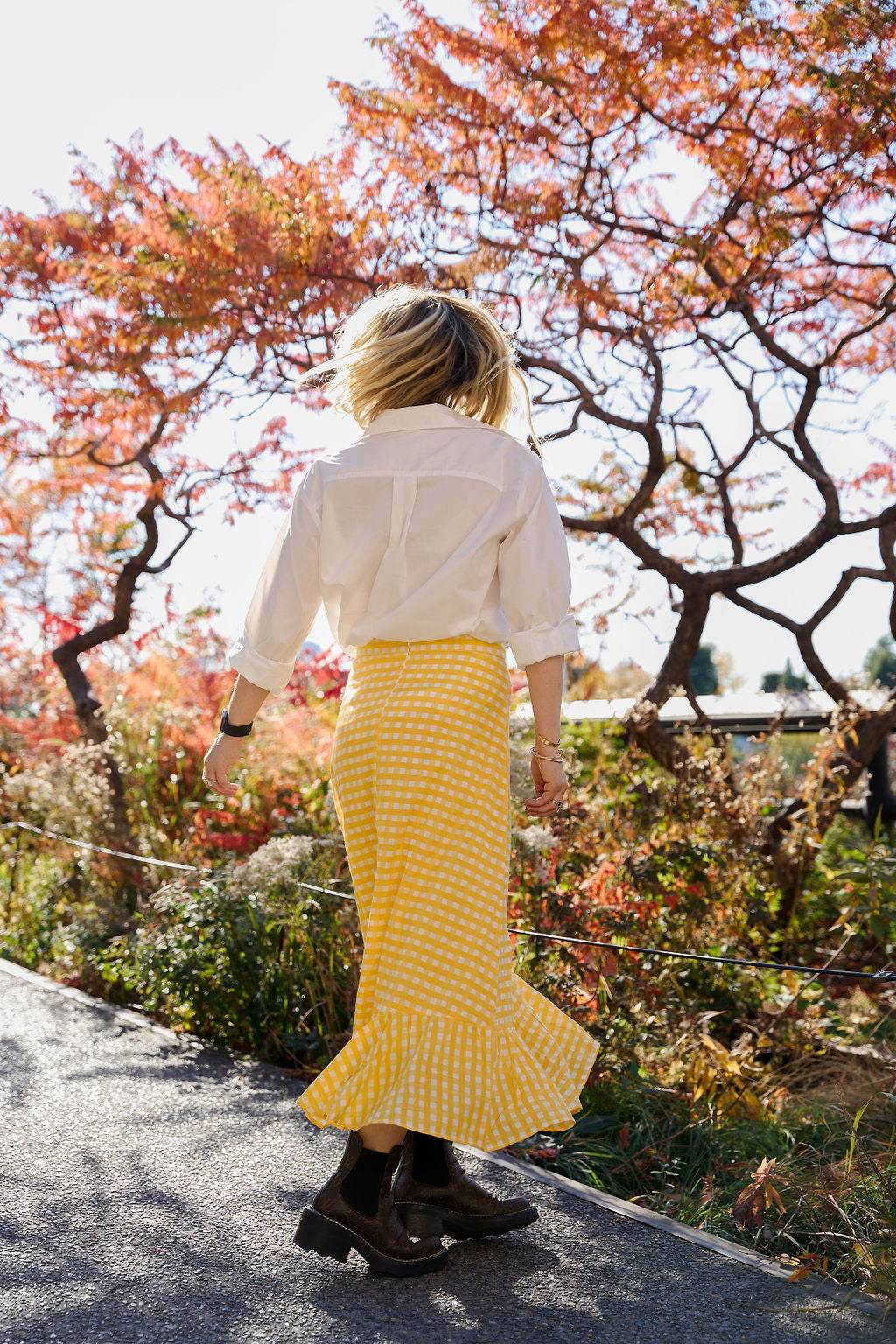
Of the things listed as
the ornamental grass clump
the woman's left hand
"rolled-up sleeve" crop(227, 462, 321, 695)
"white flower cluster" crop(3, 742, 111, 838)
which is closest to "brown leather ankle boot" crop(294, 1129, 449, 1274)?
the woman's left hand

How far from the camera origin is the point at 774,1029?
11.8 ft

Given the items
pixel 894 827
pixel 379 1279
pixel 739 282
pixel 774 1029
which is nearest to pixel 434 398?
pixel 379 1279

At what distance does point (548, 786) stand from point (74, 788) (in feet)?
12.9

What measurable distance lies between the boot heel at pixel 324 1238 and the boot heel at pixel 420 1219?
123mm

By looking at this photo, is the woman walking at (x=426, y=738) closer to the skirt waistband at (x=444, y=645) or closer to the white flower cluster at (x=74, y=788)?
the skirt waistband at (x=444, y=645)

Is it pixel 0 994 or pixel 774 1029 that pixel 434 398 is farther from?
pixel 0 994

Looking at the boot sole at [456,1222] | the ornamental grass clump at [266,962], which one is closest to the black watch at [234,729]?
the boot sole at [456,1222]

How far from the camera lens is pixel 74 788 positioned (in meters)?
5.36

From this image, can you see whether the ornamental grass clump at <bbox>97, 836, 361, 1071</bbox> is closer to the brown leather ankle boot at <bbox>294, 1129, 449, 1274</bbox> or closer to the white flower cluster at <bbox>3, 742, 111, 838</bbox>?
the brown leather ankle boot at <bbox>294, 1129, 449, 1274</bbox>

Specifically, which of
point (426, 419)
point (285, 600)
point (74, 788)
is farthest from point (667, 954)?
point (74, 788)

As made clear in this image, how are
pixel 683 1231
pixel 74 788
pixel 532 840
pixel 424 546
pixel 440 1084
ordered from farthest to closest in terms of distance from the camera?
1. pixel 74 788
2. pixel 532 840
3. pixel 683 1231
4. pixel 424 546
5. pixel 440 1084

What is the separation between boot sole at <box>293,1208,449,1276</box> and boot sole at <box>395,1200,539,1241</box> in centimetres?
8

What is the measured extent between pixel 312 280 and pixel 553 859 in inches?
105

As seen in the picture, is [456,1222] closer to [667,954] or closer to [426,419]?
[667,954]
